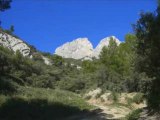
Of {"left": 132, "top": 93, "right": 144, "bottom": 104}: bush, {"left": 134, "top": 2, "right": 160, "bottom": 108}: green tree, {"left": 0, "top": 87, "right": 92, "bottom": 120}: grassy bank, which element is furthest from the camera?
{"left": 132, "top": 93, "right": 144, "bottom": 104}: bush

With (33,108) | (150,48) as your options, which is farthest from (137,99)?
(150,48)

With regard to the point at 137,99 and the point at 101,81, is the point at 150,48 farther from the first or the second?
the point at 101,81

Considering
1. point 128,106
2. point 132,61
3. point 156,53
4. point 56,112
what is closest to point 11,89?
point 56,112

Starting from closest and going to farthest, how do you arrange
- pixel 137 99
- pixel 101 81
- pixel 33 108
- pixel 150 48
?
pixel 150 48 < pixel 33 108 < pixel 137 99 < pixel 101 81

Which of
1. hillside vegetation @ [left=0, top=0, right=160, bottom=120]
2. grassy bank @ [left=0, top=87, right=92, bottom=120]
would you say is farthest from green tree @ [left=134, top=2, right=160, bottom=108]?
grassy bank @ [left=0, top=87, right=92, bottom=120]

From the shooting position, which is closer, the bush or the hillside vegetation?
the hillside vegetation

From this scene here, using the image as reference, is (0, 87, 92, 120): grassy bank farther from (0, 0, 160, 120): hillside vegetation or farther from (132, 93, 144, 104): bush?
(132, 93, 144, 104): bush

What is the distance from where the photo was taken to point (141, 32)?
1975 centimetres

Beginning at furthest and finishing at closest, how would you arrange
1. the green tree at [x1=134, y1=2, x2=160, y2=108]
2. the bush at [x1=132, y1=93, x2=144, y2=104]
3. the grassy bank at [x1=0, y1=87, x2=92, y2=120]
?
the bush at [x1=132, y1=93, x2=144, y2=104] < the grassy bank at [x1=0, y1=87, x2=92, y2=120] < the green tree at [x1=134, y1=2, x2=160, y2=108]

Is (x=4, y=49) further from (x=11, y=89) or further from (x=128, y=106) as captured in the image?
(x=128, y=106)

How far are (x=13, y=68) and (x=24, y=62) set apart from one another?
7554 millimetres

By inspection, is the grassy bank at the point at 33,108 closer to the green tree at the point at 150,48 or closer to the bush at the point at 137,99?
the bush at the point at 137,99

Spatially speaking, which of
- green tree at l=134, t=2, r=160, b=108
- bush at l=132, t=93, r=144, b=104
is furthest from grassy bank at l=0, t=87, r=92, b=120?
green tree at l=134, t=2, r=160, b=108

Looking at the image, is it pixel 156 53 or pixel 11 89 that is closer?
pixel 156 53
